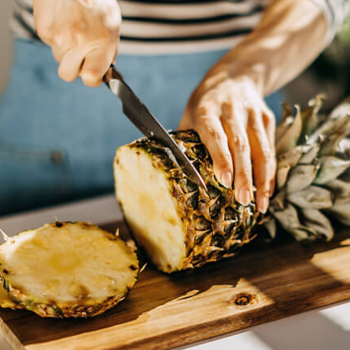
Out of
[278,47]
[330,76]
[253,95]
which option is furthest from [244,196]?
[330,76]

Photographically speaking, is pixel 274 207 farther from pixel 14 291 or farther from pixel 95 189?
pixel 95 189

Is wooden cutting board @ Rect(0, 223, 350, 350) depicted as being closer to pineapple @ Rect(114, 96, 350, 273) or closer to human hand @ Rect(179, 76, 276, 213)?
pineapple @ Rect(114, 96, 350, 273)

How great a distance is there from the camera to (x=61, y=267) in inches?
34.8

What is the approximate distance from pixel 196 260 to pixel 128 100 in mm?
374

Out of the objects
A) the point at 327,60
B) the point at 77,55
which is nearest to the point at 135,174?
the point at 77,55

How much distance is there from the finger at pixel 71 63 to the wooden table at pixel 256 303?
1.53 ft

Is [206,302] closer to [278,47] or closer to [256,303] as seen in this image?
[256,303]

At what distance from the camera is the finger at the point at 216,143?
94 cm

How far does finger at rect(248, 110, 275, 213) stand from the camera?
1.00 metres

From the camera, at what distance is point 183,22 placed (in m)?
1.50

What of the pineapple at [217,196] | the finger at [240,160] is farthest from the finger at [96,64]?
the finger at [240,160]

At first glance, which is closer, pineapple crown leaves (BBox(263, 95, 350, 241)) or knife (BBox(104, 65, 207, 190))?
knife (BBox(104, 65, 207, 190))

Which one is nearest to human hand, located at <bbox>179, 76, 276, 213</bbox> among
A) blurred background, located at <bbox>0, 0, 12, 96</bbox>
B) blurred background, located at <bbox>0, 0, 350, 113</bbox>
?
blurred background, located at <bbox>0, 0, 12, 96</bbox>

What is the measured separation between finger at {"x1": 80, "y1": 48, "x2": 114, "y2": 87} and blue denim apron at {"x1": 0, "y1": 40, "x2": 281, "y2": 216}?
1.63 ft
